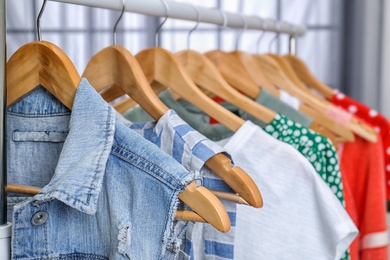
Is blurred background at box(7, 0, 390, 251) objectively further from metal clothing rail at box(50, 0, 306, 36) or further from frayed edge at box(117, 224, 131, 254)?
frayed edge at box(117, 224, 131, 254)

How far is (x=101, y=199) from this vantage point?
2.18ft

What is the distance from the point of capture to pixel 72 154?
63cm

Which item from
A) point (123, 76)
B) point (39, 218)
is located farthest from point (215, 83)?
point (39, 218)

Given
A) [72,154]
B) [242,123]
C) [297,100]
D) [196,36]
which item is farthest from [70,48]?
[72,154]


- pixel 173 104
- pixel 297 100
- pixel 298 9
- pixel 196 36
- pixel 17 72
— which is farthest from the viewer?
pixel 196 36

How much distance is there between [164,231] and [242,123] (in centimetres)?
32

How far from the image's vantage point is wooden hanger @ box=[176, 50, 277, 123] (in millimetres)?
955

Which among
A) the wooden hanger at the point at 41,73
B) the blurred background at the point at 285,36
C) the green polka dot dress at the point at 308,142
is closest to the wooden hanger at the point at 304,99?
the green polka dot dress at the point at 308,142

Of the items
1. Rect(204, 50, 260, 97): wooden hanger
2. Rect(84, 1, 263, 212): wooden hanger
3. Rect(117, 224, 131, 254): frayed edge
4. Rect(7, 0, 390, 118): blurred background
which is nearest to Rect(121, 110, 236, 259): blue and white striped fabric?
Rect(84, 1, 263, 212): wooden hanger

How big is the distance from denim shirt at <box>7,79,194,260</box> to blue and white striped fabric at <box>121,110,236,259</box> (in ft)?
Answer: 0.30

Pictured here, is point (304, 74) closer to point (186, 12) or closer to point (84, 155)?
point (186, 12)

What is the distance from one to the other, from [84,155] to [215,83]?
1.35 feet

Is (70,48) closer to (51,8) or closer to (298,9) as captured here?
(51,8)

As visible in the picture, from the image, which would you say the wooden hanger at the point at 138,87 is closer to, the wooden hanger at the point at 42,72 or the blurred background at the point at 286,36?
the wooden hanger at the point at 42,72
